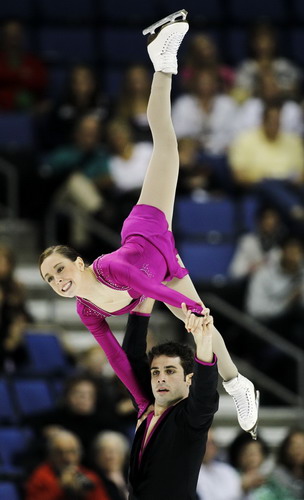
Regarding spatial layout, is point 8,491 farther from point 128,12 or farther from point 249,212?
point 128,12

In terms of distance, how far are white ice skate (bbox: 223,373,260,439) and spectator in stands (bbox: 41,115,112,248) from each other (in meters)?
4.31

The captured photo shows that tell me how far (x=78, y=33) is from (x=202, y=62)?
4.24ft

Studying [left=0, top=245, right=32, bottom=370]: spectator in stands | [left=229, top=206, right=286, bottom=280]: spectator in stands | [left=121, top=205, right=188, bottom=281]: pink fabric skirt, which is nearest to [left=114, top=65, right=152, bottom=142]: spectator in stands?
[left=229, top=206, right=286, bottom=280]: spectator in stands

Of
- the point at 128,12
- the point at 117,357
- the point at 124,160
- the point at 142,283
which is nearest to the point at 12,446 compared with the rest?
the point at 117,357

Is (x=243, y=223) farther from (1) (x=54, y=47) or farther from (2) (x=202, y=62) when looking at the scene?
(1) (x=54, y=47)

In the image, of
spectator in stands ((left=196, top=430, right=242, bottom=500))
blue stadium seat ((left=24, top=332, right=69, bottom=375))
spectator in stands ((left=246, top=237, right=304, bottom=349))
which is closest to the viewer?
spectator in stands ((left=196, top=430, right=242, bottom=500))

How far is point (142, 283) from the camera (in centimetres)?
477

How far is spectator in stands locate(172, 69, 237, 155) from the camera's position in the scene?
1002cm

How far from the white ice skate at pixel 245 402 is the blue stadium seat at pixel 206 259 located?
3.90 m

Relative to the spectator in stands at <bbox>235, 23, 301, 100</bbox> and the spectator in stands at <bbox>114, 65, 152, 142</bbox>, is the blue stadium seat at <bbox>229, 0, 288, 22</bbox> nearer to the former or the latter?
the spectator in stands at <bbox>235, 23, 301, 100</bbox>

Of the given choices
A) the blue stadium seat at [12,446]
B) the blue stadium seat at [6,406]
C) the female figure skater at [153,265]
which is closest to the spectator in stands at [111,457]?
the blue stadium seat at [12,446]

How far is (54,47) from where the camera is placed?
34.8 ft

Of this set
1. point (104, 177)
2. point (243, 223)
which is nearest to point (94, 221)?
point (104, 177)

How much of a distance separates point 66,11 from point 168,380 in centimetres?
656
